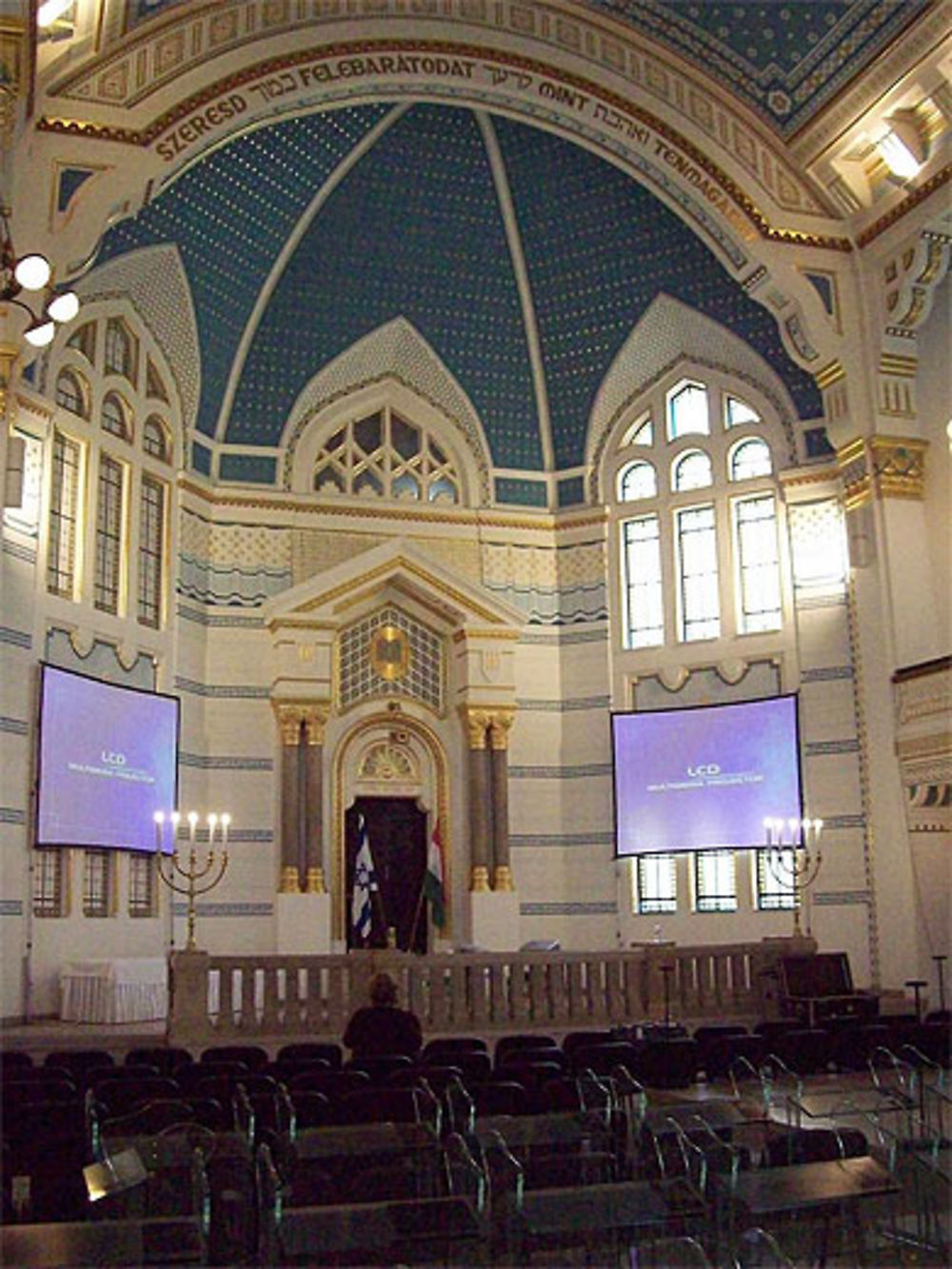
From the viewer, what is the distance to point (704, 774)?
898 inches

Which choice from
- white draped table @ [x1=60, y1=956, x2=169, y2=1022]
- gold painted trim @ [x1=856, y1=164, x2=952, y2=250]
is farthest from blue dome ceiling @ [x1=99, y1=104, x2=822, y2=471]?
white draped table @ [x1=60, y1=956, x2=169, y2=1022]

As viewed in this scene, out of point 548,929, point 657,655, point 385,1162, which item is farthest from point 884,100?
point 385,1162

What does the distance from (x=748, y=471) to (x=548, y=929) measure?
8.36 meters

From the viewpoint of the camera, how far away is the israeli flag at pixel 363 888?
22.5 meters

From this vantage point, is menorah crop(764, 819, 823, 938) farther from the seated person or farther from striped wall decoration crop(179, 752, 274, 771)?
the seated person

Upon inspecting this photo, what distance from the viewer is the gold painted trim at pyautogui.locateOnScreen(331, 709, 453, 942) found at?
74.0ft

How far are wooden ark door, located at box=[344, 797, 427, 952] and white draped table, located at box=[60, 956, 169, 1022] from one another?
166 inches

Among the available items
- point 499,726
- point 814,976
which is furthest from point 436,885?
point 814,976

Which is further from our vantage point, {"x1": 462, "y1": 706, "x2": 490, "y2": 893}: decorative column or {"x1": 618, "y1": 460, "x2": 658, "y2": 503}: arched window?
{"x1": 618, "y1": 460, "x2": 658, "y2": 503}: arched window

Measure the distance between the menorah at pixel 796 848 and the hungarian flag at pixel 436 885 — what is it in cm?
521

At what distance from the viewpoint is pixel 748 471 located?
23.9 m

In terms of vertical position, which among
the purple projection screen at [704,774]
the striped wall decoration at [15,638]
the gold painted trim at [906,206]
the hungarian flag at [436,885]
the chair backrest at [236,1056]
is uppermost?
the gold painted trim at [906,206]

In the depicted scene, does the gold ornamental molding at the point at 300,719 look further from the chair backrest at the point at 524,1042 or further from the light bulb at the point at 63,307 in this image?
the light bulb at the point at 63,307

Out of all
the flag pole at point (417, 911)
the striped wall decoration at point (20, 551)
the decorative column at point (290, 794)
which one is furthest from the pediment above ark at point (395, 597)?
the striped wall decoration at point (20, 551)
